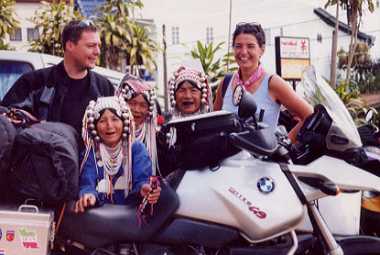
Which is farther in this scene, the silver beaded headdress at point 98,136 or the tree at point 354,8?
the tree at point 354,8

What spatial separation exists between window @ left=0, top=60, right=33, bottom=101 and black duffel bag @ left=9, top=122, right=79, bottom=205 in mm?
2759

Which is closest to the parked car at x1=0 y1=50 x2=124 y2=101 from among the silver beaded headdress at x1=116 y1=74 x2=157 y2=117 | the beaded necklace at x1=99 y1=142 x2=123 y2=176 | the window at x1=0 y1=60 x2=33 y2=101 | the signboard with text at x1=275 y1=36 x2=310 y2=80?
the window at x1=0 y1=60 x2=33 y2=101

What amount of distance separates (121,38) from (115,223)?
17.1 m

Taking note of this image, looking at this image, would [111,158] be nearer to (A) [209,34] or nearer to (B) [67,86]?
(B) [67,86]

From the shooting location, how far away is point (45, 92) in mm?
3930

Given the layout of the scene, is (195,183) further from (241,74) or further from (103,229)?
(241,74)

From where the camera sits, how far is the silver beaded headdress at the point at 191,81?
3.49 metres

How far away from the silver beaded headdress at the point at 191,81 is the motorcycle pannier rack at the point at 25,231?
47.3 inches

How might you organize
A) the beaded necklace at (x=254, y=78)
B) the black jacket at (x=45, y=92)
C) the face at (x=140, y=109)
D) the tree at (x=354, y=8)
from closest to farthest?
the face at (x=140, y=109) → the beaded necklace at (x=254, y=78) → the black jacket at (x=45, y=92) → the tree at (x=354, y=8)

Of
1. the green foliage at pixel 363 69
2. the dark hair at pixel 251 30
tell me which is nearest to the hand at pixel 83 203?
the dark hair at pixel 251 30

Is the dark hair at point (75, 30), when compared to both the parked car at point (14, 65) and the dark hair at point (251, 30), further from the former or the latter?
the parked car at point (14, 65)

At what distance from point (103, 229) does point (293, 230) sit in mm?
891

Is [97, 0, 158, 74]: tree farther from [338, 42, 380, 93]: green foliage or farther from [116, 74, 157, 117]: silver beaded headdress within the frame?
[116, 74, 157, 117]: silver beaded headdress

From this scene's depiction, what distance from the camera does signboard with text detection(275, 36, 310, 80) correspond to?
12672 mm
